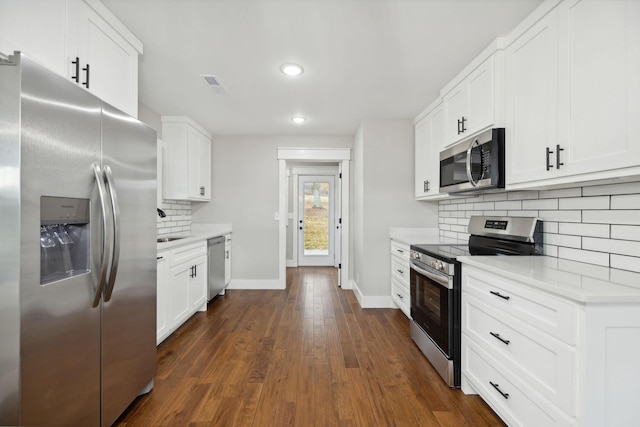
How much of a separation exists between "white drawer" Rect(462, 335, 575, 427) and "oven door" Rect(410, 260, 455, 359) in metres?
0.14

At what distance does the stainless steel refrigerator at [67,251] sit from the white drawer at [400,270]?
2.34m

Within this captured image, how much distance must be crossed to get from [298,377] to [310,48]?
2325 millimetres

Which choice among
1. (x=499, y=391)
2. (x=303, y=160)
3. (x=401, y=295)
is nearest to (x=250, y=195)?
(x=303, y=160)

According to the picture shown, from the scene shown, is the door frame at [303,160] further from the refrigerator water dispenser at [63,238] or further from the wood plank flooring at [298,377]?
the refrigerator water dispenser at [63,238]

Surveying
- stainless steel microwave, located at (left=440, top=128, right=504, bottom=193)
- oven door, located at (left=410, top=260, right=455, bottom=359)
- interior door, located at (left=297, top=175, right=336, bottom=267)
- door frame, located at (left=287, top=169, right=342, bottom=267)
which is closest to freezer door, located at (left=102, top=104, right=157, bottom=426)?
oven door, located at (left=410, top=260, right=455, bottom=359)

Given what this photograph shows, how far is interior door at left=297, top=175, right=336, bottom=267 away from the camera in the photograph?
273 inches

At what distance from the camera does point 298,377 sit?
2213mm

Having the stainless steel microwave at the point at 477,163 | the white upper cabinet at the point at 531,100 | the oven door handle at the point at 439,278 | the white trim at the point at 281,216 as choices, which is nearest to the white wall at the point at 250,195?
the white trim at the point at 281,216

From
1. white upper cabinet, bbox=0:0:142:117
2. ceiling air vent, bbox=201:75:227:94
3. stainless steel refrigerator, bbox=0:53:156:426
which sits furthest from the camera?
ceiling air vent, bbox=201:75:227:94

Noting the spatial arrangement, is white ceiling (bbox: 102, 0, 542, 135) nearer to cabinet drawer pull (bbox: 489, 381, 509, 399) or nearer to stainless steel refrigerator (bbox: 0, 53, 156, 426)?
stainless steel refrigerator (bbox: 0, 53, 156, 426)

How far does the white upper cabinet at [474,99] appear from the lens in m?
2.08

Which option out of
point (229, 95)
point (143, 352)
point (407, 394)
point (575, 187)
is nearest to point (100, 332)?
point (143, 352)

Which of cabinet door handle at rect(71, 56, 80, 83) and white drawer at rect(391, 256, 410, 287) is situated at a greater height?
cabinet door handle at rect(71, 56, 80, 83)

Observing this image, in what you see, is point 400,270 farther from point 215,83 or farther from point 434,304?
point 215,83
